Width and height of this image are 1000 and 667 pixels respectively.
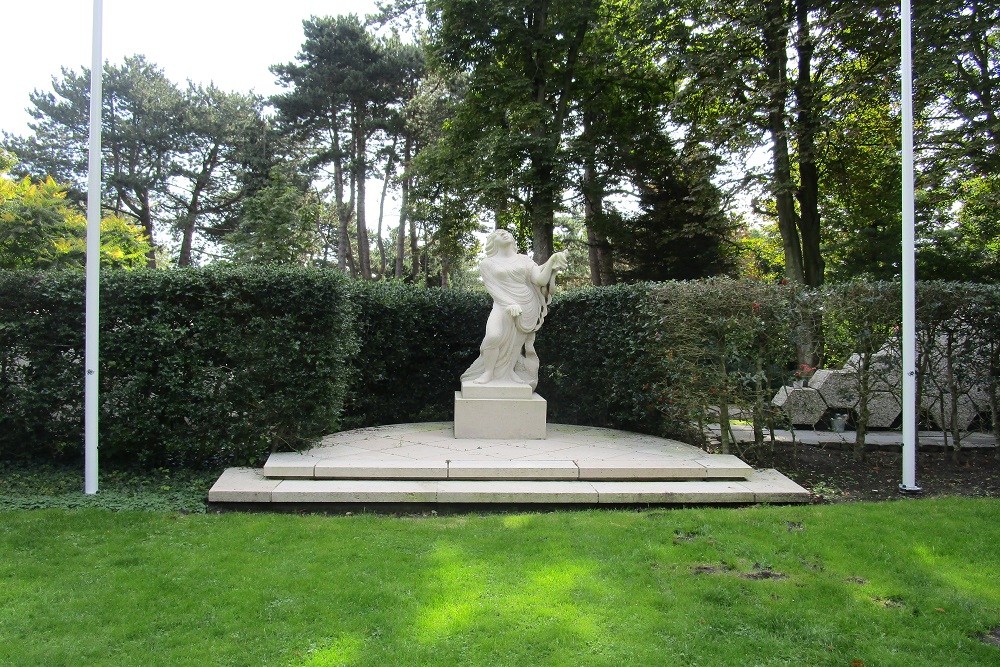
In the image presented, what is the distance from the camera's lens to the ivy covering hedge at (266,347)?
6.37 m

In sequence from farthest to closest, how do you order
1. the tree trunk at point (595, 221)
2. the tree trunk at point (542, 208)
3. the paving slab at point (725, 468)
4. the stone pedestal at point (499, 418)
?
the tree trunk at point (595, 221) < the tree trunk at point (542, 208) < the stone pedestal at point (499, 418) < the paving slab at point (725, 468)

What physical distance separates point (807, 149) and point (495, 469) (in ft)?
36.1

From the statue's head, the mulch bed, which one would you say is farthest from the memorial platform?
the statue's head

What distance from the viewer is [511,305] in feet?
26.7

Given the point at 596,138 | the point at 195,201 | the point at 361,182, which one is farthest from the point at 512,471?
the point at 195,201

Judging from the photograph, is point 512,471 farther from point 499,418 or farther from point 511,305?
point 511,305

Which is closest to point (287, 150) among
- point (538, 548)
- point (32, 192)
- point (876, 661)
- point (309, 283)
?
point (32, 192)

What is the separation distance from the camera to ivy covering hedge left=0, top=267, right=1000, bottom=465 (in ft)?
20.9

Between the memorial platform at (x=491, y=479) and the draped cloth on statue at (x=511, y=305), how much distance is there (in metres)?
1.31

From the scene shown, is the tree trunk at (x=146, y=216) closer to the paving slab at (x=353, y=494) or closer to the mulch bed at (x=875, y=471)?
the paving slab at (x=353, y=494)

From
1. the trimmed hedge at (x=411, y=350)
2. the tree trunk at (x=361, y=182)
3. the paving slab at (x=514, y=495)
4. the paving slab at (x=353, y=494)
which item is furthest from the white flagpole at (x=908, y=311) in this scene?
the tree trunk at (x=361, y=182)

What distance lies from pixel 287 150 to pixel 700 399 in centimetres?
2484

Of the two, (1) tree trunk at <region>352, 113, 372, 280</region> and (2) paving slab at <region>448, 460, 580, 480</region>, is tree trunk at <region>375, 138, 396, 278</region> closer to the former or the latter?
(1) tree trunk at <region>352, 113, 372, 280</region>

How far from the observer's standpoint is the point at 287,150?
27.3m
